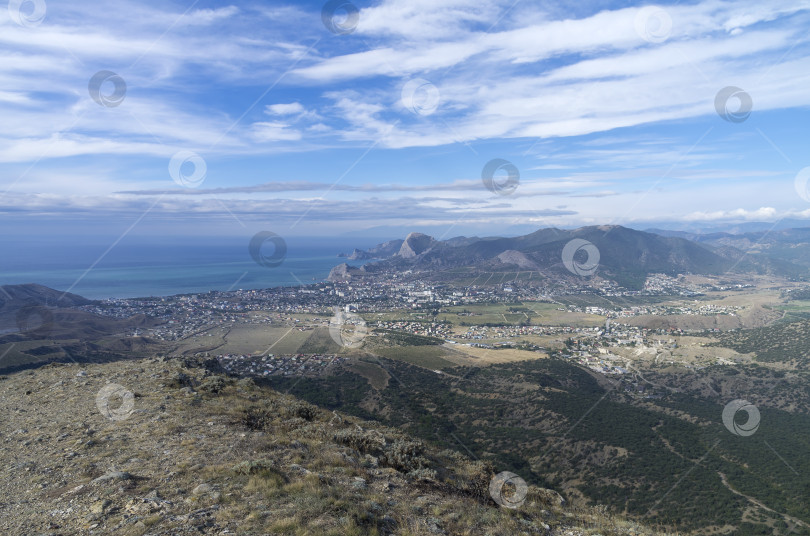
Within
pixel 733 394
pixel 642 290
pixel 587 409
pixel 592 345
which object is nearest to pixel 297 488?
pixel 587 409

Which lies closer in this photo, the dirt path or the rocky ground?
the rocky ground

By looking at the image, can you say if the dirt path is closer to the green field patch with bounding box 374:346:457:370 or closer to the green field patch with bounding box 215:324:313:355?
the green field patch with bounding box 374:346:457:370

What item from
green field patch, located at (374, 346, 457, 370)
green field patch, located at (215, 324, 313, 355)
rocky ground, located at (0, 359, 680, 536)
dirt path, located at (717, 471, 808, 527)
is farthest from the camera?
green field patch, located at (215, 324, 313, 355)

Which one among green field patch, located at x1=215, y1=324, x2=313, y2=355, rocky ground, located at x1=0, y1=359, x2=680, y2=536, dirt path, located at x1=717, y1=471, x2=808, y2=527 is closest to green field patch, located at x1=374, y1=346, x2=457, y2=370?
green field patch, located at x1=215, y1=324, x2=313, y2=355

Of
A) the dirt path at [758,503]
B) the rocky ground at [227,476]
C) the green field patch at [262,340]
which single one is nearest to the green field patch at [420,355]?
the green field patch at [262,340]

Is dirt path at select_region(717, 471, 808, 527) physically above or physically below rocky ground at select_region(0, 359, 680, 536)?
below

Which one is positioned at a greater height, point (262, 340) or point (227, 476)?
point (227, 476)

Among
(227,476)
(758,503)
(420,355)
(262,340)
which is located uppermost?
(227,476)

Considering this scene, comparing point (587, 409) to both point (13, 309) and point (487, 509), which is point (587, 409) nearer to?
point (487, 509)

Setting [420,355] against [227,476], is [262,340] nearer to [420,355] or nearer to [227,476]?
[420,355]

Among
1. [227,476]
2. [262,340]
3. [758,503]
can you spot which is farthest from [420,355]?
[227,476]
